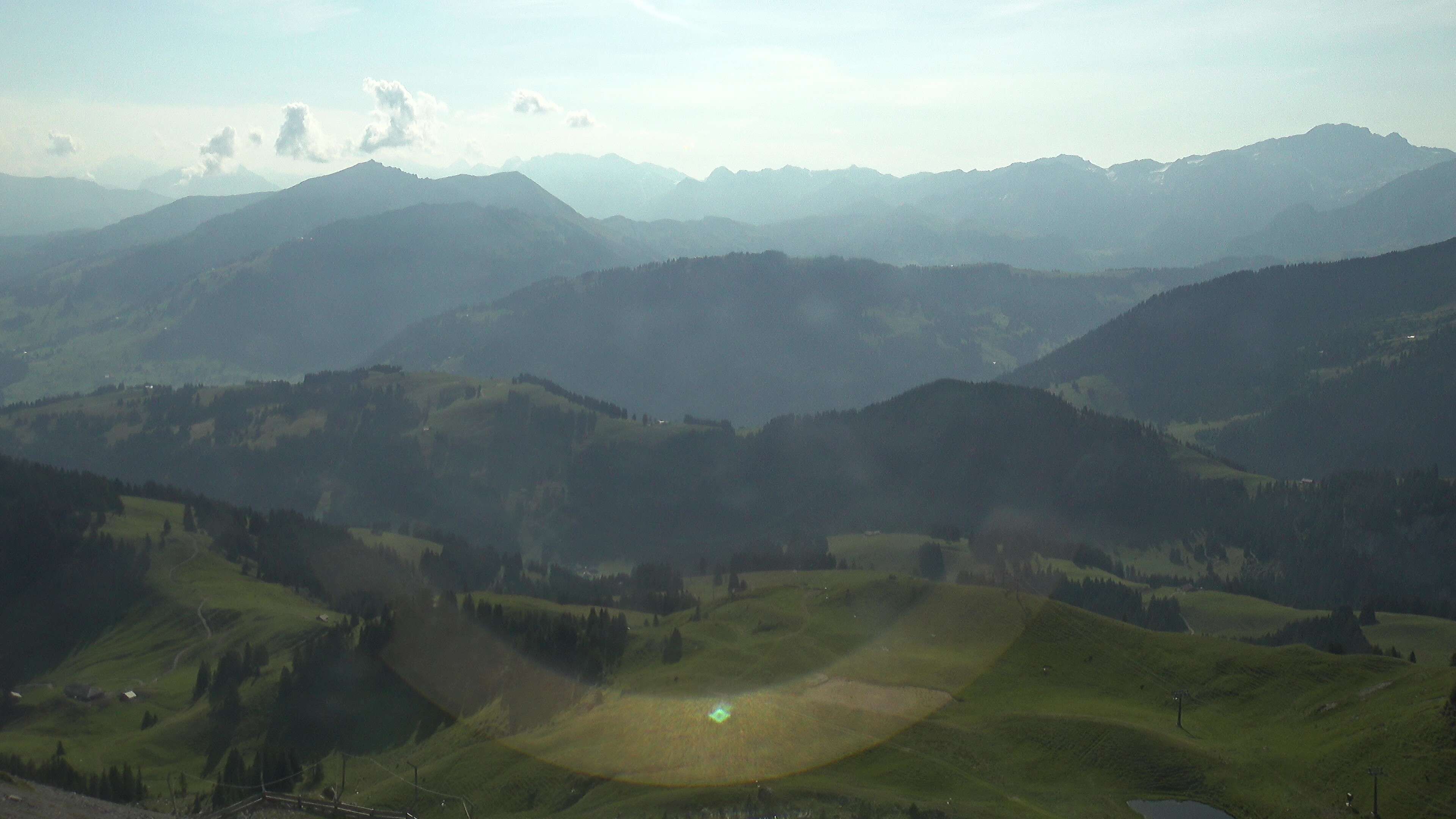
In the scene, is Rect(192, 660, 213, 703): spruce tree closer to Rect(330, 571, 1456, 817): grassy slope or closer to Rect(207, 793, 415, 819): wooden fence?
Rect(330, 571, 1456, 817): grassy slope

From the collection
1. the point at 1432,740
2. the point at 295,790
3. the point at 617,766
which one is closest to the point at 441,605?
the point at 295,790

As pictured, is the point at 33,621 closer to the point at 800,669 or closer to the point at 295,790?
the point at 295,790

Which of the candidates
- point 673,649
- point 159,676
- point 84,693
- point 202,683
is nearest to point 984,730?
point 673,649

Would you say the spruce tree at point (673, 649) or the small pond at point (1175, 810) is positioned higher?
the small pond at point (1175, 810)

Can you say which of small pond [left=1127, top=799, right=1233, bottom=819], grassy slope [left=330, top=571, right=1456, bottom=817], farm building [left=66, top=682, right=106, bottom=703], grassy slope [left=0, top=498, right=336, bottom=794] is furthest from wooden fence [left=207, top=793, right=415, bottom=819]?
farm building [left=66, top=682, right=106, bottom=703]

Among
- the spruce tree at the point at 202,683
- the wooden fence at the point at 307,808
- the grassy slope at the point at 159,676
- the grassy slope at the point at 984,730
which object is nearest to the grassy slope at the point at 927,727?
the grassy slope at the point at 984,730

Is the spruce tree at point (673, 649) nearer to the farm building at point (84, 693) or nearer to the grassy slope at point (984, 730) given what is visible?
the grassy slope at point (984, 730)
